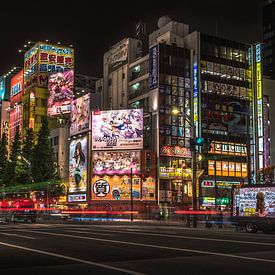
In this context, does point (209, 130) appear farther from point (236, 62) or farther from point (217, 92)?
point (236, 62)

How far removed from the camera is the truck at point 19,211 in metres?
49.1

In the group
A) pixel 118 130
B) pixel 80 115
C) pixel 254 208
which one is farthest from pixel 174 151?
pixel 254 208

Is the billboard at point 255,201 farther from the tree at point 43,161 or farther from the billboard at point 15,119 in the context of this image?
the billboard at point 15,119

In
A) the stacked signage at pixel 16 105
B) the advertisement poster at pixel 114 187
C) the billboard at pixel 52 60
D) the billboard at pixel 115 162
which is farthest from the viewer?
the stacked signage at pixel 16 105

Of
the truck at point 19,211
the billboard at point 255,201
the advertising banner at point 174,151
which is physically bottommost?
the truck at point 19,211

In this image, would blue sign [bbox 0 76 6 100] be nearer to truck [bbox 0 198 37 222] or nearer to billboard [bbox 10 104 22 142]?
billboard [bbox 10 104 22 142]

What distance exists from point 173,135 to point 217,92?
36.1 ft

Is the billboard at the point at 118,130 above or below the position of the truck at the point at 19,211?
above

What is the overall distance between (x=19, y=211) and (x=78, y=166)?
31845mm

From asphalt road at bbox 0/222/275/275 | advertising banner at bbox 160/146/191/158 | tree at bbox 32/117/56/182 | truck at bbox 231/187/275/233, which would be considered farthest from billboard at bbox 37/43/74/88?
asphalt road at bbox 0/222/275/275

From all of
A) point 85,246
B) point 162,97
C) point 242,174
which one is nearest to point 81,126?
point 162,97

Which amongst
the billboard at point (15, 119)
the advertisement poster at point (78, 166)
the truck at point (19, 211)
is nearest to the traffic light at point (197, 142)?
the truck at point (19, 211)

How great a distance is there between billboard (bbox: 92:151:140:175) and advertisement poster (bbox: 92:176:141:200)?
0.94m

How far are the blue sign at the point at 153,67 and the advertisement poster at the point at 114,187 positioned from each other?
50.4 ft
